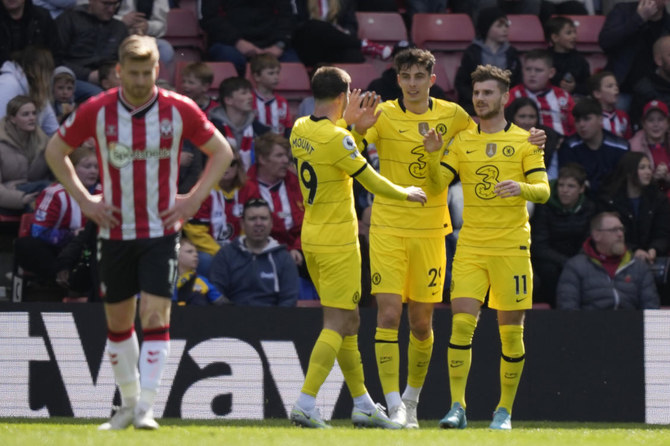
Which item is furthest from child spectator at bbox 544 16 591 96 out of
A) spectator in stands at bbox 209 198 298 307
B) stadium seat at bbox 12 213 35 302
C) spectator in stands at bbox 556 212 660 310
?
stadium seat at bbox 12 213 35 302

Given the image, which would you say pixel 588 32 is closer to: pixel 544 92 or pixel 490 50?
pixel 490 50

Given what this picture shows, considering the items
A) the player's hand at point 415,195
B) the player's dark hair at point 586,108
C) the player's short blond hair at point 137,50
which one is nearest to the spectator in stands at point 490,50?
the player's dark hair at point 586,108

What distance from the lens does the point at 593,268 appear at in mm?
10625

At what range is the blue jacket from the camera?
10.3 metres

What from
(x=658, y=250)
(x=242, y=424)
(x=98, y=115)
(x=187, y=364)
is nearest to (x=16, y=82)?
(x=187, y=364)

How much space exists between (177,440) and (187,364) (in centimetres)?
321

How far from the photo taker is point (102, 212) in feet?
22.0

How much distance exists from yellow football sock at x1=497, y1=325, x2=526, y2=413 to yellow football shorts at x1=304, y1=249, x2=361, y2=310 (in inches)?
48.0

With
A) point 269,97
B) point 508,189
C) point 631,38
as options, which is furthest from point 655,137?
point 508,189

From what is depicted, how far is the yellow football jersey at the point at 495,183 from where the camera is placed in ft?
27.7

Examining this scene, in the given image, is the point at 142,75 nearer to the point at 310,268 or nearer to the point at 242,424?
the point at 310,268

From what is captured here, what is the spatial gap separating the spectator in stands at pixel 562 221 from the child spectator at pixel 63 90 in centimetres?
465

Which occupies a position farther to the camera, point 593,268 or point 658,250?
point 658,250

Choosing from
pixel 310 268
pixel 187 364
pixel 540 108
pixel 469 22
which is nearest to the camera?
pixel 310 268
